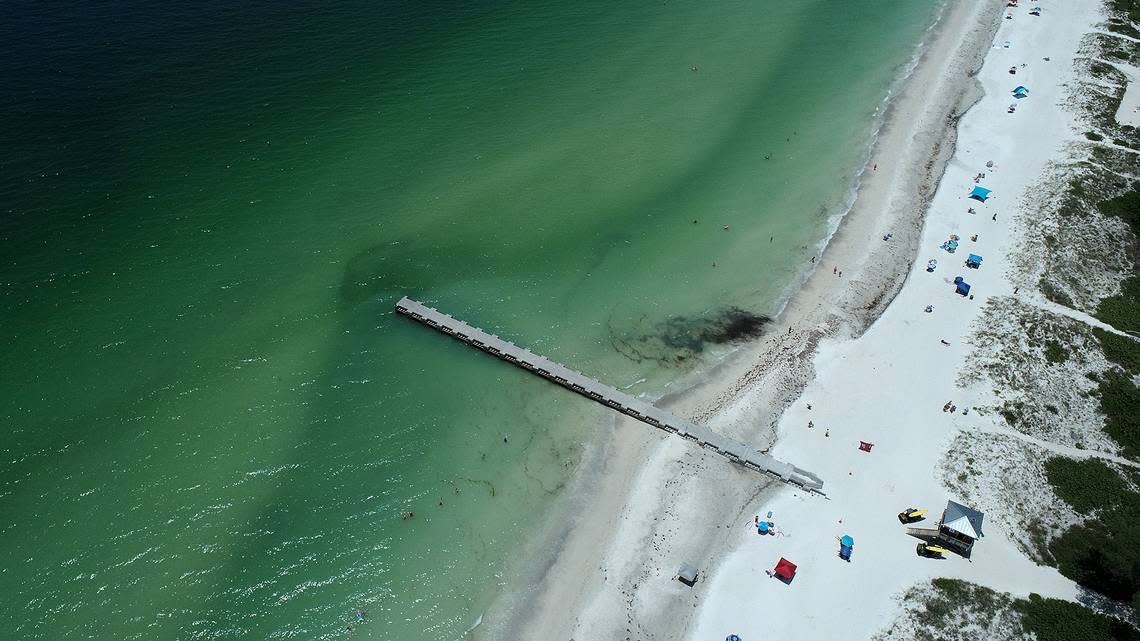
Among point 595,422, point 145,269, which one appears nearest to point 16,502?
point 145,269

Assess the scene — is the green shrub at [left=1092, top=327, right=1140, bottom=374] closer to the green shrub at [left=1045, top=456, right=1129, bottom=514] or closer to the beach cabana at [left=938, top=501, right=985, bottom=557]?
the green shrub at [left=1045, top=456, right=1129, bottom=514]

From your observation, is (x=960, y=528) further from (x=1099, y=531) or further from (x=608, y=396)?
(x=608, y=396)

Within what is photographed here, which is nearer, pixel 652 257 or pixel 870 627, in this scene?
pixel 870 627

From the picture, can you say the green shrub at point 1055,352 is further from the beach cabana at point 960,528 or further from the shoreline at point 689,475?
the beach cabana at point 960,528

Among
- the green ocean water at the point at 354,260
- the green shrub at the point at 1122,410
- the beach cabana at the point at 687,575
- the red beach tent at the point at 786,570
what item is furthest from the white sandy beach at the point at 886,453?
the green ocean water at the point at 354,260

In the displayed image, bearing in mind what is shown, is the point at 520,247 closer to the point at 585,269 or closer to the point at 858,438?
the point at 585,269

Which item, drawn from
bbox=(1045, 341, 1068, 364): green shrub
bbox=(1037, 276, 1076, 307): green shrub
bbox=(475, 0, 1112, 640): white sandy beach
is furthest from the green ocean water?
bbox=(1045, 341, 1068, 364): green shrub
